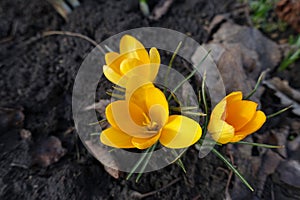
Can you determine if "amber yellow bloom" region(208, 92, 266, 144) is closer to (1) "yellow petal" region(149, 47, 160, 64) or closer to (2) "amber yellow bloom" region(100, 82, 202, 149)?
(2) "amber yellow bloom" region(100, 82, 202, 149)

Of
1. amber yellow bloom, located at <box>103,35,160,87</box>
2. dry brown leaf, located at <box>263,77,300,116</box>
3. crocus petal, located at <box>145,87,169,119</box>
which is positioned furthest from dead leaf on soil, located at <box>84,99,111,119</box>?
dry brown leaf, located at <box>263,77,300,116</box>

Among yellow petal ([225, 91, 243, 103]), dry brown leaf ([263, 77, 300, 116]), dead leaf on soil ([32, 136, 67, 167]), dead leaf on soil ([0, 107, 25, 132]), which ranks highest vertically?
yellow petal ([225, 91, 243, 103])

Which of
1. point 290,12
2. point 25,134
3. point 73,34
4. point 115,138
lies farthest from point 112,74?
point 290,12

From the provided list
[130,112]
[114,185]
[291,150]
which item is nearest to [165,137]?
[130,112]

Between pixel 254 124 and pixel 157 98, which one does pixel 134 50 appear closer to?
pixel 157 98

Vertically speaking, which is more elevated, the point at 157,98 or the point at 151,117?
the point at 157,98

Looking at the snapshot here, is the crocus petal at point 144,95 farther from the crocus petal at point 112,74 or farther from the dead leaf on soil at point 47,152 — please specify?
the dead leaf on soil at point 47,152
